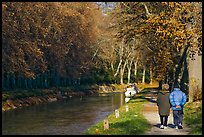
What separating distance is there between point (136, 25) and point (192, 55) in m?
5.44

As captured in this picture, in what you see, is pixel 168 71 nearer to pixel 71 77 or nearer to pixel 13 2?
pixel 13 2

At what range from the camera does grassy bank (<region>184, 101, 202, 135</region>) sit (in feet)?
60.7

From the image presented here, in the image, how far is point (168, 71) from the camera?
1845 inches

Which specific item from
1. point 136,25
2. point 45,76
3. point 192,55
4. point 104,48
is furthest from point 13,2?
point 104,48

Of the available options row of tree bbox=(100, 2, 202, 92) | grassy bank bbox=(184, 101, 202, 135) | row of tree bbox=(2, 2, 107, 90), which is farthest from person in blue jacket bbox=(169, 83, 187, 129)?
row of tree bbox=(2, 2, 107, 90)

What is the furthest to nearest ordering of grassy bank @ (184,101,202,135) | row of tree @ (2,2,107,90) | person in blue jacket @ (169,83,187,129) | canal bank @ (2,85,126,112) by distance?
canal bank @ (2,85,126,112)
row of tree @ (2,2,107,90)
person in blue jacket @ (169,83,187,129)
grassy bank @ (184,101,202,135)

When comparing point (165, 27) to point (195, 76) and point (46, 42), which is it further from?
point (46, 42)

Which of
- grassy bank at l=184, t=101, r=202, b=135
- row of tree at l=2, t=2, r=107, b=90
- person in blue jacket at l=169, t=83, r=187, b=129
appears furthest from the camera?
row of tree at l=2, t=2, r=107, b=90

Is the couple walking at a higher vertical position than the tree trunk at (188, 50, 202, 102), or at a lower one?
lower

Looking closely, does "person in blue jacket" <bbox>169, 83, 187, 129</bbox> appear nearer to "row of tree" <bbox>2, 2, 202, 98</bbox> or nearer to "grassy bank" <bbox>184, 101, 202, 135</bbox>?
"grassy bank" <bbox>184, 101, 202, 135</bbox>

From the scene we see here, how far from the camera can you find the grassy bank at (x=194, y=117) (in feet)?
60.7

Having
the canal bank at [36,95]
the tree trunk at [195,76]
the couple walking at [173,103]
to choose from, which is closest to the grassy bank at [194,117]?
the couple walking at [173,103]

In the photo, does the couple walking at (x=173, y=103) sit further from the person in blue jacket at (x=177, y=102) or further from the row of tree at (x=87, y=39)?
the row of tree at (x=87, y=39)

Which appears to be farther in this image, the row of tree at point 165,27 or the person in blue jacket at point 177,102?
the row of tree at point 165,27
